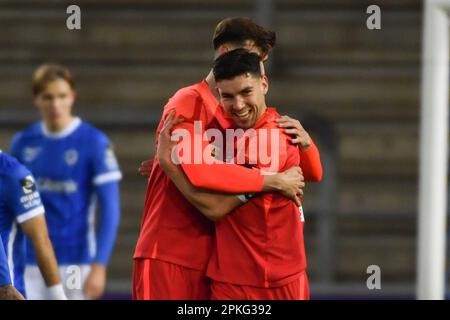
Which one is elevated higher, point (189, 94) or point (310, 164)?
point (189, 94)

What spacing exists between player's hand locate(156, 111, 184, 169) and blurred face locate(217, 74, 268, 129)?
0.53 ft

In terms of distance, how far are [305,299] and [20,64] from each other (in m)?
5.36

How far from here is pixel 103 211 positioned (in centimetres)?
584

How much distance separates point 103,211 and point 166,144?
7.96ft

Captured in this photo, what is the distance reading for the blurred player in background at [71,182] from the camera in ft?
19.1

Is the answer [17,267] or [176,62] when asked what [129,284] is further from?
[17,267]

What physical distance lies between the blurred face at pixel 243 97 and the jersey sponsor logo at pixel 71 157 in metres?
2.54

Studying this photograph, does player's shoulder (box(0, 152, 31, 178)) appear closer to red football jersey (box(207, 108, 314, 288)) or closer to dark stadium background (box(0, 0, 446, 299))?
red football jersey (box(207, 108, 314, 288))

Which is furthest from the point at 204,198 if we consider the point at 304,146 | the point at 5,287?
the point at 5,287

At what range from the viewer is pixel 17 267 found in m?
4.07

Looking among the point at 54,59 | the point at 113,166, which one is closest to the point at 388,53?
the point at 54,59

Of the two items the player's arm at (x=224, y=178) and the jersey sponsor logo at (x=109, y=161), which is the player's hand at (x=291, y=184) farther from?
the jersey sponsor logo at (x=109, y=161)

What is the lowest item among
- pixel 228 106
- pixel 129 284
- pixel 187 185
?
pixel 129 284

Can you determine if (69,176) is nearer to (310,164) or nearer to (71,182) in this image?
(71,182)
